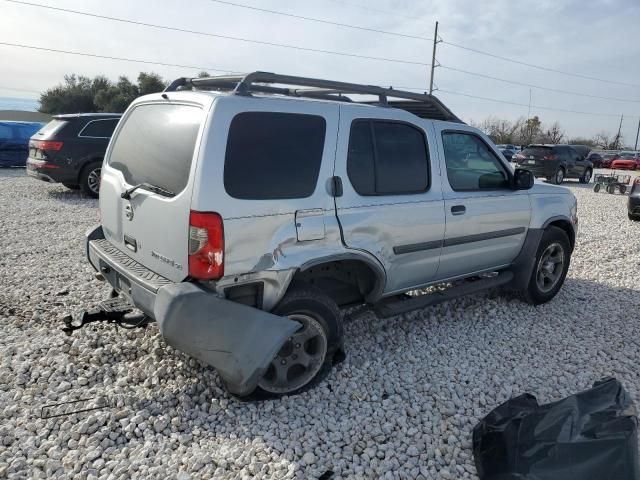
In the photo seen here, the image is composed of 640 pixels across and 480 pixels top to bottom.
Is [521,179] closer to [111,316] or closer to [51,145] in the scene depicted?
[111,316]

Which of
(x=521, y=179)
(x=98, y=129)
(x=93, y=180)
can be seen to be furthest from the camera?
(x=93, y=180)

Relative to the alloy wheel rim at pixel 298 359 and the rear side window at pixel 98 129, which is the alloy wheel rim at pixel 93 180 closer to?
the rear side window at pixel 98 129

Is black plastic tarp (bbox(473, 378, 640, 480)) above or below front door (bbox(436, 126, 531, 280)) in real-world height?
below

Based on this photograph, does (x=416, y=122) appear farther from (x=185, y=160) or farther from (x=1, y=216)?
(x=1, y=216)

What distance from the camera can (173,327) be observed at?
280cm

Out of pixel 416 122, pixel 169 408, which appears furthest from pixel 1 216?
pixel 416 122

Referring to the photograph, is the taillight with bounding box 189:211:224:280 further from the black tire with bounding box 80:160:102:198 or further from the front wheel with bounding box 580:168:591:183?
the front wheel with bounding box 580:168:591:183

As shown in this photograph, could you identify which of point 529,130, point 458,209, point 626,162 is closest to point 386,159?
point 458,209

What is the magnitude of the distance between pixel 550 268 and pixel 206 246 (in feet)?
13.2

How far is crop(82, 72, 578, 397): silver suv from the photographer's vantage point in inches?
111

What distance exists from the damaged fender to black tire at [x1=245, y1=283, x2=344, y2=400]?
1.12ft

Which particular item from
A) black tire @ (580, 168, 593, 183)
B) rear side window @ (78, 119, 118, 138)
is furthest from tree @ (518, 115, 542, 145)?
rear side window @ (78, 119, 118, 138)

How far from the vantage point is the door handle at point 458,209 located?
407 centimetres

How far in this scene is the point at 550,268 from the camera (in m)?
5.25
